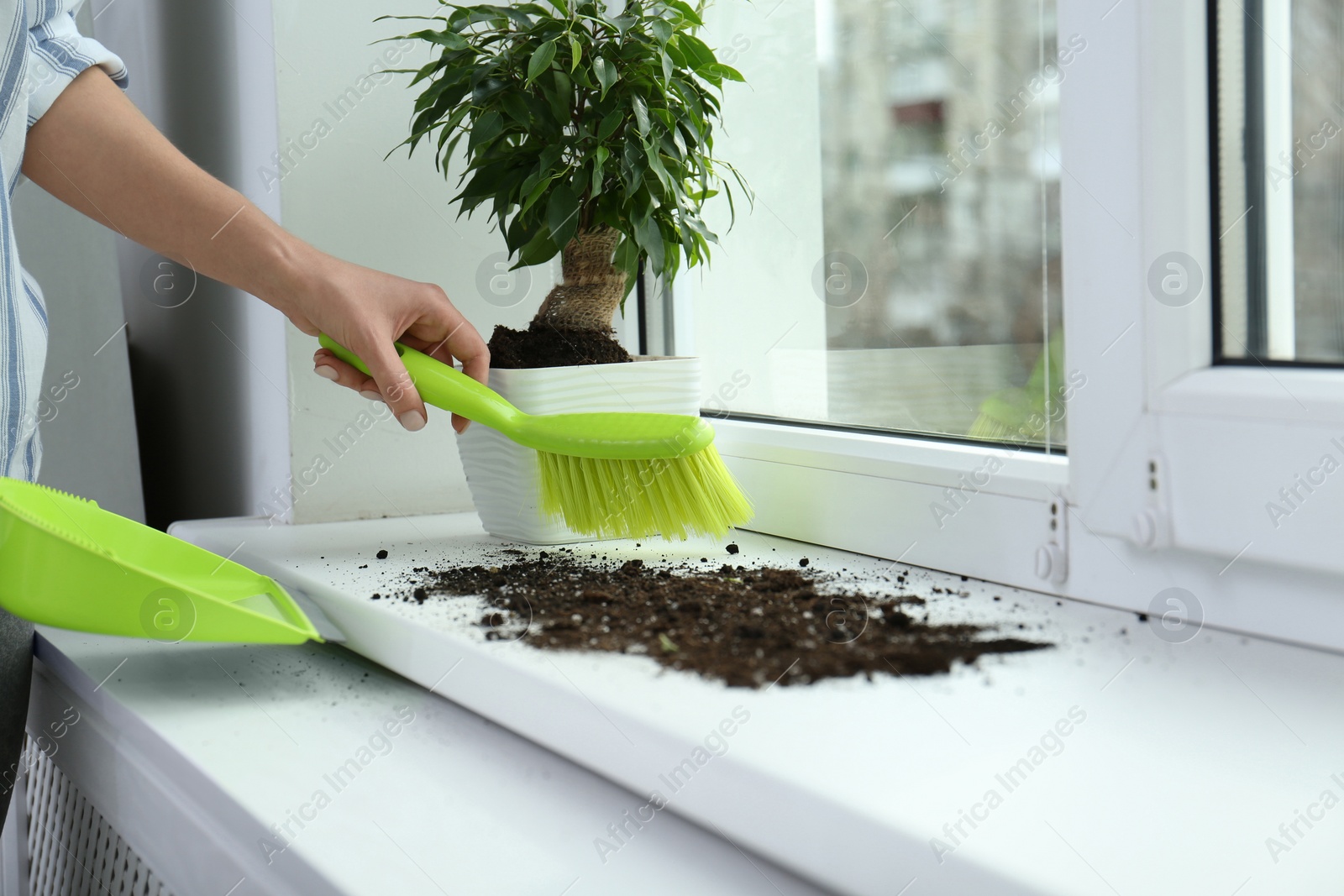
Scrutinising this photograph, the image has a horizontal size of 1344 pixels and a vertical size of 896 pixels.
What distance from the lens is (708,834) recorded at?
0.42 m

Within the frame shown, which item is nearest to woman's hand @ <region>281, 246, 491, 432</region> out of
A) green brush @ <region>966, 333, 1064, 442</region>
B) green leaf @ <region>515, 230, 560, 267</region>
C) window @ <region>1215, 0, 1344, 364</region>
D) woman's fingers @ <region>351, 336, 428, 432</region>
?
woman's fingers @ <region>351, 336, 428, 432</region>

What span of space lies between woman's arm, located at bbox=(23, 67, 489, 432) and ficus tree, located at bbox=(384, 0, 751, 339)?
0.51 ft

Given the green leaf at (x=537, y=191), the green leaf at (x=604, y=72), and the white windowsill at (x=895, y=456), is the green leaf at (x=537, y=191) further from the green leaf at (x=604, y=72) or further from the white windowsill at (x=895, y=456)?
the white windowsill at (x=895, y=456)

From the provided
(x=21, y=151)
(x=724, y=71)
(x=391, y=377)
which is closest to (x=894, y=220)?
(x=724, y=71)

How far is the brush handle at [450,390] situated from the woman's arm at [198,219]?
2cm

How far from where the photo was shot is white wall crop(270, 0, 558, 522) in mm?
988

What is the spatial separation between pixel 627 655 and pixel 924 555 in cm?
28

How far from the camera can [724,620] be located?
566mm

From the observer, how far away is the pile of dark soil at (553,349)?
2.84ft

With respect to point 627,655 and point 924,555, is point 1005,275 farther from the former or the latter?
point 627,655

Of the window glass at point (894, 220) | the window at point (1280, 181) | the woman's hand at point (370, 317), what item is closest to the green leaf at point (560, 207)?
the woman's hand at point (370, 317)

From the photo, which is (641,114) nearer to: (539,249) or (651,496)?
(539,249)

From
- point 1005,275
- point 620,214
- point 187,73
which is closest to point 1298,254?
point 1005,275

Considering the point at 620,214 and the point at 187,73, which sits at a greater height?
the point at 187,73
